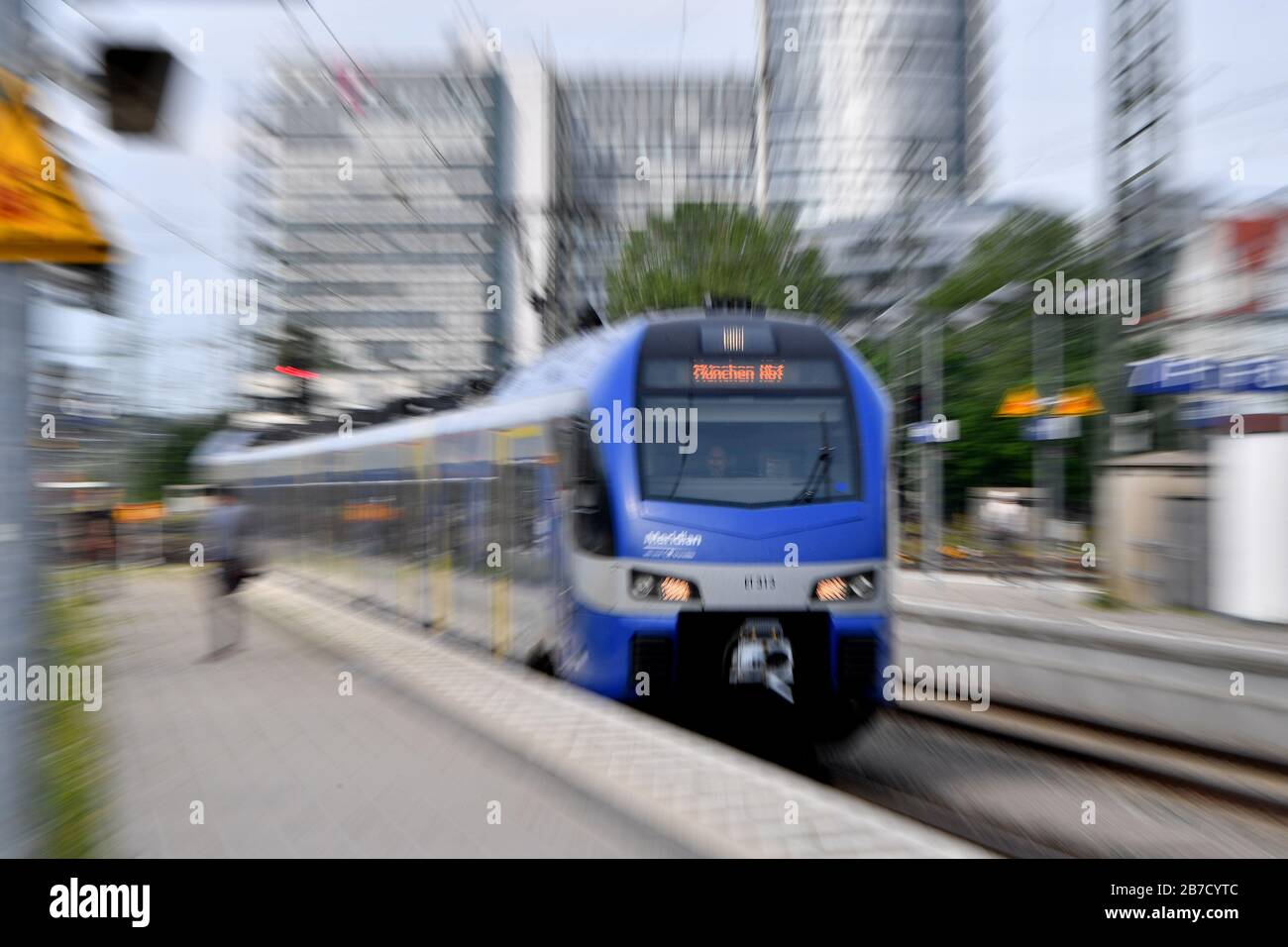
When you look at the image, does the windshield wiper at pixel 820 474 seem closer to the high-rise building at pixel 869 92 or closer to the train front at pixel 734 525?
the train front at pixel 734 525

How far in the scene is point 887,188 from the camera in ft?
293

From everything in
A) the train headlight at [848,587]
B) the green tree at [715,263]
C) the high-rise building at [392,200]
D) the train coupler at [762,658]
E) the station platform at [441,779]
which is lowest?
the station platform at [441,779]

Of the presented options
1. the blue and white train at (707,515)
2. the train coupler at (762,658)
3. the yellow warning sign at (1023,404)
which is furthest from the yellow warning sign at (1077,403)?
the train coupler at (762,658)

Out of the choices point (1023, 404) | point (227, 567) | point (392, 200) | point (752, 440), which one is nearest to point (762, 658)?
point (752, 440)

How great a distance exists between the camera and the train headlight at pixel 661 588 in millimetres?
7906

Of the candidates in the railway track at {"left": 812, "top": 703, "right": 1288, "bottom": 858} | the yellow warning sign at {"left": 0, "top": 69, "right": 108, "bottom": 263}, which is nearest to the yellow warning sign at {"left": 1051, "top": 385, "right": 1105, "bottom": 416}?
the railway track at {"left": 812, "top": 703, "right": 1288, "bottom": 858}

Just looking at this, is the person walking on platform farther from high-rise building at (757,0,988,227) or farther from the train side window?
high-rise building at (757,0,988,227)

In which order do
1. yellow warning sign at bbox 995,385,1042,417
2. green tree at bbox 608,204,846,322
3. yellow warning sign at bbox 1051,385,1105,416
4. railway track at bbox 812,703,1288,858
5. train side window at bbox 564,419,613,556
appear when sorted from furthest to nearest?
green tree at bbox 608,204,846,322
yellow warning sign at bbox 995,385,1042,417
yellow warning sign at bbox 1051,385,1105,416
train side window at bbox 564,419,613,556
railway track at bbox 812,703,1288,858

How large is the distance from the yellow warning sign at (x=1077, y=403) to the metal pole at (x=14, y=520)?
16757 millimetres

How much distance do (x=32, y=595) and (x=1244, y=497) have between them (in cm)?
1329

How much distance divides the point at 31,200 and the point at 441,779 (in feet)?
11.5

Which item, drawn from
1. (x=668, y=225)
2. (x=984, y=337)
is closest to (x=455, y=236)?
(x=668, y=225)

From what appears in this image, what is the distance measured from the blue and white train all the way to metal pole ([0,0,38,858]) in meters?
4.31

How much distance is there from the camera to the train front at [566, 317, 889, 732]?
791cm
